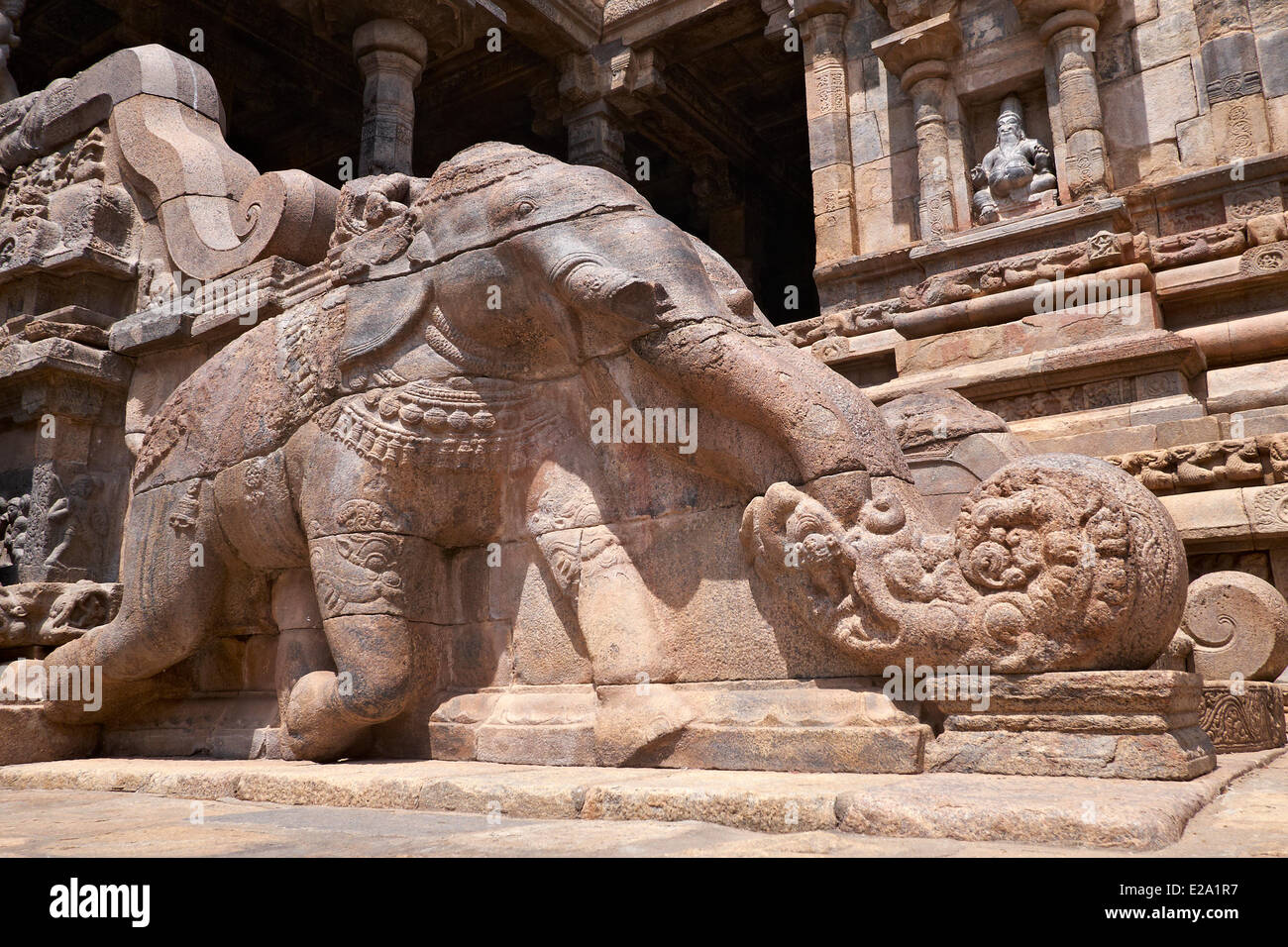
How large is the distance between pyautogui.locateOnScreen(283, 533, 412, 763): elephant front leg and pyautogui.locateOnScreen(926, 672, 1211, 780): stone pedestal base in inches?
75.9

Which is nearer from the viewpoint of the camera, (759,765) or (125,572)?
(759,765)

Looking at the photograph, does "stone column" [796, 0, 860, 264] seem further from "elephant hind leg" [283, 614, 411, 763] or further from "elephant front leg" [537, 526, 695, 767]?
"elephant hind leg" [283, 614, 411, 763]

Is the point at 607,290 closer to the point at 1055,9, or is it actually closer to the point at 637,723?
the point at 637,723

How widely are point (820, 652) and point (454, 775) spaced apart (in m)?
1.13

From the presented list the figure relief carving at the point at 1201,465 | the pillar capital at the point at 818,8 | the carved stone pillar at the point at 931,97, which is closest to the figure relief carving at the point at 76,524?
the figure relief carving at the point at 1201,465

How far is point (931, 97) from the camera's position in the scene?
1089 cm

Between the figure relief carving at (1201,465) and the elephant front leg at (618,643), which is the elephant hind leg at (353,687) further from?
the figure relief carving at (1201,465)

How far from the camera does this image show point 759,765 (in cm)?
313

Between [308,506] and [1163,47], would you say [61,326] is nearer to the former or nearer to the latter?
[308,506]

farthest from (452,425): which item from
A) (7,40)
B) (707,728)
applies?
(7,40)

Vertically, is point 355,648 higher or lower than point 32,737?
higher

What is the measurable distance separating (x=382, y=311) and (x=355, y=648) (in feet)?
4.09
